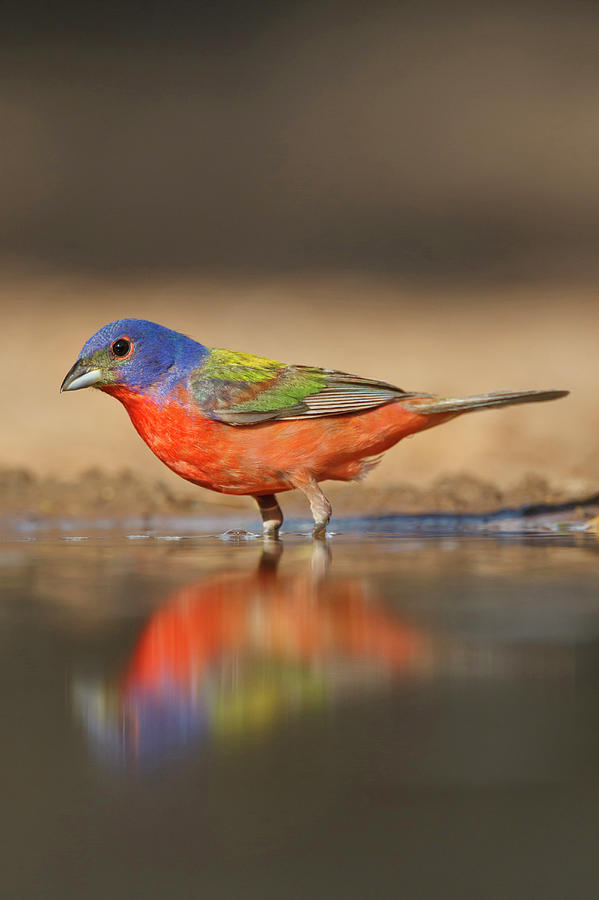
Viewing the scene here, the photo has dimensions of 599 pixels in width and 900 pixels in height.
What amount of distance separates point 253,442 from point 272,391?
0.22 meters

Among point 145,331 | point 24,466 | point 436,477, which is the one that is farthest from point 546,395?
point 24,466

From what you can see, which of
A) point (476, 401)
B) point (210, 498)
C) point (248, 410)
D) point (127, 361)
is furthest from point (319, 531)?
point (210, 498)

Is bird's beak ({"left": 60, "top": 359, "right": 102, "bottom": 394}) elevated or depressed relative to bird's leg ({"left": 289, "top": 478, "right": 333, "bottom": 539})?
elevated

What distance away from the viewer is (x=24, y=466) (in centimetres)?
534

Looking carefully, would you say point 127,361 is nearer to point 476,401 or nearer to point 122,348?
point 122,348

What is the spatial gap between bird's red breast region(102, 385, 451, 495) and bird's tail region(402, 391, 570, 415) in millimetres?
40

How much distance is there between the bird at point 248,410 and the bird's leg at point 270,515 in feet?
0.65

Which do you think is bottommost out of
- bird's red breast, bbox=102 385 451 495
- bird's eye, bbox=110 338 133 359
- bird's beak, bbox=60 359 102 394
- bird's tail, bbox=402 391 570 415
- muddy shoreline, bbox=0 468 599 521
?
muddy shoreline, bbox=0 468 599 521

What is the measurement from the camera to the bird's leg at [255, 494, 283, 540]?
364 centimetres

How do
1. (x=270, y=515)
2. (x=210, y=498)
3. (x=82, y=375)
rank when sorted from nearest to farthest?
(x=82, y=375) → (x=270, y=515) → (x=210, y=498)

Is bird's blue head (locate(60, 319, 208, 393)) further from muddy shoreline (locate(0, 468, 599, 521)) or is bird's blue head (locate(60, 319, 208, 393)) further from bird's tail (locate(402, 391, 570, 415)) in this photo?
muddy shoreline (locate(0, 468, 599, 521))

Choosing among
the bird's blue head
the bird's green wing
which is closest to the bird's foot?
the bird's green wing

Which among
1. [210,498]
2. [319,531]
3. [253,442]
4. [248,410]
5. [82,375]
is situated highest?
[82,375]

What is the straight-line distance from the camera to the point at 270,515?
3672 millimetres
